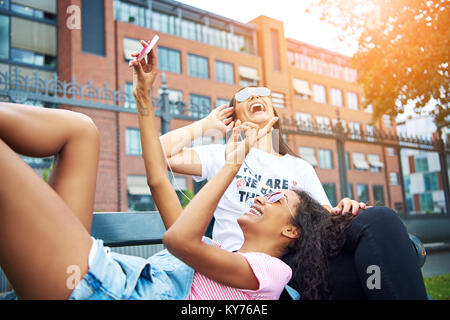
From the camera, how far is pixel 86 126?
1.29 metres

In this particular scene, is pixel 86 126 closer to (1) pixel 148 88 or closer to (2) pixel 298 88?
(1) pixel 148 88

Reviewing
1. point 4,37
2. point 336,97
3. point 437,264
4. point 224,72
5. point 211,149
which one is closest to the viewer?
point 211,149

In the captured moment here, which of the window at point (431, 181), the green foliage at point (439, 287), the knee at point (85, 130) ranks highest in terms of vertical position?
the window at point (431, 181)

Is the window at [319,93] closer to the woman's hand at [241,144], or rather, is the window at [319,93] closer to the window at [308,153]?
the window at [308,153]

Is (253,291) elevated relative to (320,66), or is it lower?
lower

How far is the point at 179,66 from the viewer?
25.2 meters

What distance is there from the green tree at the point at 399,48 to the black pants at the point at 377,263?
6966mm

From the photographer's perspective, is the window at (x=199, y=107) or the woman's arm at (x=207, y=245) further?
the window at (x=199, y=107)

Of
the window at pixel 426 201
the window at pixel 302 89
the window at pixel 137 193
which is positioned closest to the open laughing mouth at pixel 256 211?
the window at pixel 137 193

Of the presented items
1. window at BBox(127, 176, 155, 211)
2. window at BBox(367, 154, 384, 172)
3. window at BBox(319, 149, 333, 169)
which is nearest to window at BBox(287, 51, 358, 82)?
window at BBox(319, 149, 333, 169)

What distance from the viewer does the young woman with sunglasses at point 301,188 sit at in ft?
4.37

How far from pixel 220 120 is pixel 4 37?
887 inches

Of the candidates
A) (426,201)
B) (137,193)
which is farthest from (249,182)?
(426,201)

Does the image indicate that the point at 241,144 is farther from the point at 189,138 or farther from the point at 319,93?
the point at 319,93
